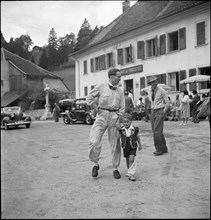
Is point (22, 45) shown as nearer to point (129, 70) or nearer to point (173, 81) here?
point (129, 70)

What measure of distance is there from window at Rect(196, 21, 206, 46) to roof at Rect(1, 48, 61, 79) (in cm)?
1230

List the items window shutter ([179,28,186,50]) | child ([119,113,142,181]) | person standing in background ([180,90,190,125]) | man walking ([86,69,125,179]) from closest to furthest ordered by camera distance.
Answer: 1. man walking ([86,69,125,179])
2. child ([119,113,142,181])
3. person standing in background ([180,90,190,125])
4. window shutter ([179,28,186,50])

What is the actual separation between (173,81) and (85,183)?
11775 mm

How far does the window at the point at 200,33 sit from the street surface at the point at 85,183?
331 inches

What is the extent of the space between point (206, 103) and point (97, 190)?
1696 millimetres

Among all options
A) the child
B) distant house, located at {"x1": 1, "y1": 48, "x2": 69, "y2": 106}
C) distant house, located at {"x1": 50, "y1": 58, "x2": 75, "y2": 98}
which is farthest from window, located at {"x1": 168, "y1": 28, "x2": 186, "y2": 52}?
distant house, located at {"x1": 1, "y1": 48, "x2": 69, "y2": 106}

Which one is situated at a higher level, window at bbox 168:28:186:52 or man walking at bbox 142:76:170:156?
window at bbox 168:28:186:52

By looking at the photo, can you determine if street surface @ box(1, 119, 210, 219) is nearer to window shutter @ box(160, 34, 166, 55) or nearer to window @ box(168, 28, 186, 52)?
window @ box(168, 28, 186, 52)

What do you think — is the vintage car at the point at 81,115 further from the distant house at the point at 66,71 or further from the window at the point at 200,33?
the window at the point at 200,33

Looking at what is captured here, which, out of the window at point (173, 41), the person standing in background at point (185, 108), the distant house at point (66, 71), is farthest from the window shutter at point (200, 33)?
the distant house at point (66, 71)

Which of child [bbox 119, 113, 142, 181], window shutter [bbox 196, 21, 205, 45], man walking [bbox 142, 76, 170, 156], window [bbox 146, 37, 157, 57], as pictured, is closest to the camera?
child [bbox 119, 113, 142, 181]

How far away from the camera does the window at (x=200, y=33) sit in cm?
1267

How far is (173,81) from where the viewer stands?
14438 millimetres

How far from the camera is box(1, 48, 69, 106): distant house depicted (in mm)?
970
